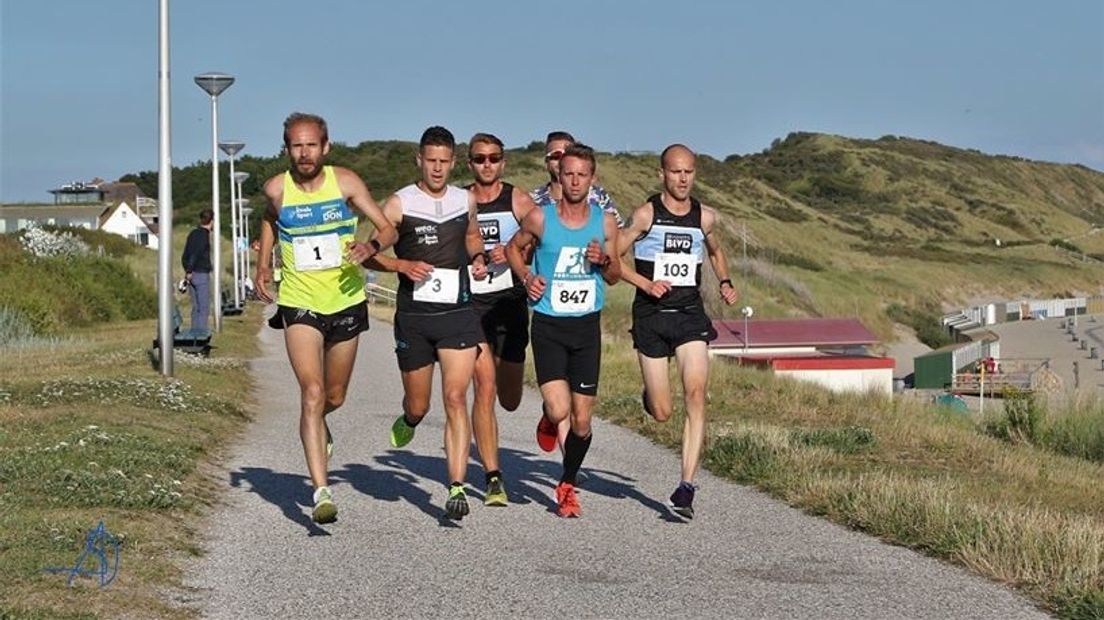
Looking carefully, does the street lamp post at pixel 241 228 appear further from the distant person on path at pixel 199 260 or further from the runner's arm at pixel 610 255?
the runner's arm at pixel 610 255

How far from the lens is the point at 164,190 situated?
840 inches

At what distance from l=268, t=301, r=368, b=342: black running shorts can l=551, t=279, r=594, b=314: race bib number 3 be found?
3.85ft

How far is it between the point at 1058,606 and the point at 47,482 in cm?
612

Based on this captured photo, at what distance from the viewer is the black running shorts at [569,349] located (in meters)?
10.5

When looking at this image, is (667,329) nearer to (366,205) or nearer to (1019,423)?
(366,205)

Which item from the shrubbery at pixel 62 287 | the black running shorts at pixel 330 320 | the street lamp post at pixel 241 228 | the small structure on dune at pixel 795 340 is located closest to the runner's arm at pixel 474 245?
the black running shorts at pixel 330 320

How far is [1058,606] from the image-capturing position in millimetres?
7695

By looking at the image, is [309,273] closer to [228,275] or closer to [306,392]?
[306,392]

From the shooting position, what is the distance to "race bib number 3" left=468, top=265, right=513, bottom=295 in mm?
10945

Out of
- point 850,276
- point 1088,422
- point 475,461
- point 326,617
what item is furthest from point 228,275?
point 326,617

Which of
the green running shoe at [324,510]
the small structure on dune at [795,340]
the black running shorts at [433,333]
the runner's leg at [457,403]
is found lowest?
the small structure on dune at [795,340]

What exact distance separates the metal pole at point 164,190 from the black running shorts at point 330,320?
11064 millimetres

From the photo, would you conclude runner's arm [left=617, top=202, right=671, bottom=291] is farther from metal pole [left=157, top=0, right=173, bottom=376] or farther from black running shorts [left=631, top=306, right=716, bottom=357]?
metal pole [left=157, top=0, right=173, bottom=376]

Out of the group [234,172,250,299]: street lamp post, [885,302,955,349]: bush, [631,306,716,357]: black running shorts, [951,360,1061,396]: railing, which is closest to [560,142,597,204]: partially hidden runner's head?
[631,306,716,357]: black running shorts
